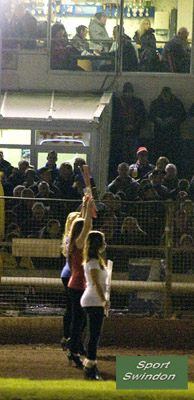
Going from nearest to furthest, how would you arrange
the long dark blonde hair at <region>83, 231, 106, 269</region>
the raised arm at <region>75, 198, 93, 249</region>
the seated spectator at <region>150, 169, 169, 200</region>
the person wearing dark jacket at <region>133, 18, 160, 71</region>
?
the long dark blonde hair at <region>83, 231, 106, 269</region> < the raised arm at <region>75, 198, 93, 249</region> < the seated spectator at <region>150, 169, 169, 200</region> < the person wearing dark jacket at <region>133, 18, 160, 71</region>

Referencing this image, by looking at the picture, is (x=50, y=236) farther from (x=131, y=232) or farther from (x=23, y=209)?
(x=131, y=232)

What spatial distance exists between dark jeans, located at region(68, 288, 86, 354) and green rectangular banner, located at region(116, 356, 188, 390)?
124cm

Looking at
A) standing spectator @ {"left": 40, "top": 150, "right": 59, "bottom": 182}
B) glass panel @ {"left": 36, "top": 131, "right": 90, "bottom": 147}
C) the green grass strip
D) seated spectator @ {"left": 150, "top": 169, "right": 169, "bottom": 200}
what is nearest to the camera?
the green grass strip

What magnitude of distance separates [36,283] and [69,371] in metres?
1.75

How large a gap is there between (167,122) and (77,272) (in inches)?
292

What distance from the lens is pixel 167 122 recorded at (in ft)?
Answer: 48.9

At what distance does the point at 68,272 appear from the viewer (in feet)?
27.6

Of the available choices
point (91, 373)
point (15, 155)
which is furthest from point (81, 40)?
point (91, 373)

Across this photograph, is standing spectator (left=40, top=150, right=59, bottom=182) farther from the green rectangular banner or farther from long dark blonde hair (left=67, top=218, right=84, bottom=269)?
the green rectangular banner

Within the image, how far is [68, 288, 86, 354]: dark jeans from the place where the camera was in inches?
314

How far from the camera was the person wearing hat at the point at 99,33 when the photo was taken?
16.2 m

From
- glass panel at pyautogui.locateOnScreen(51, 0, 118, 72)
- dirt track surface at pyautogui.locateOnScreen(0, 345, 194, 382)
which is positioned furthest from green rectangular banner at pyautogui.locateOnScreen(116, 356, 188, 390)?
glass panel at pyautogui.locateOnScreen(51, 0, 118, 72)

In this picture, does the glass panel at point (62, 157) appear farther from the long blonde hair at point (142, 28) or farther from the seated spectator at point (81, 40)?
the long blonde hair at point (142, 28)

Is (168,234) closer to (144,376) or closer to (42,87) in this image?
(144,376)
